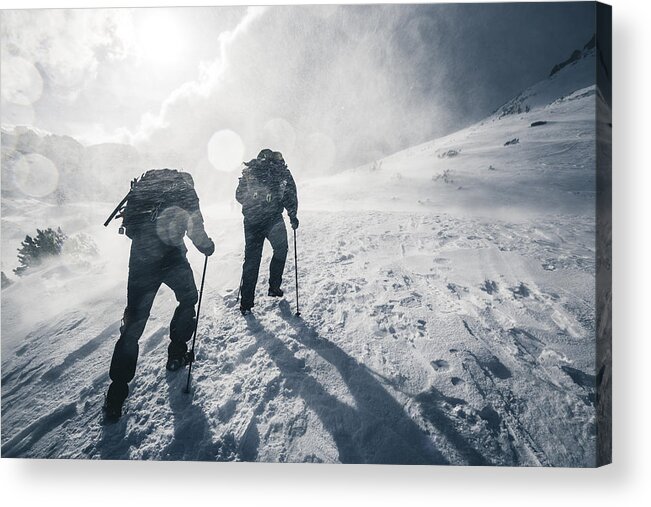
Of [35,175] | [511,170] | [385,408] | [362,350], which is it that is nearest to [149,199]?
[362,350]

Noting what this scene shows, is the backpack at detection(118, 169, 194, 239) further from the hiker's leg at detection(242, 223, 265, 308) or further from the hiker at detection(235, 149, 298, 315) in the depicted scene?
the hiker's leg at detection(242, 223, 265, 308)

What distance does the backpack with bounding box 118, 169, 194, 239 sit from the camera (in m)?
2.51

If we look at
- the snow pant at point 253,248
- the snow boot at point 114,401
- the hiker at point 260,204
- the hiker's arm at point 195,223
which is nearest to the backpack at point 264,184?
the hiker at point 260,204

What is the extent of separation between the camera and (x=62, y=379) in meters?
3.07

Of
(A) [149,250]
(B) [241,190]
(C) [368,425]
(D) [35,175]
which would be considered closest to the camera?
(C) [368,425]

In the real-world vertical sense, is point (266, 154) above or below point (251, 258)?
above

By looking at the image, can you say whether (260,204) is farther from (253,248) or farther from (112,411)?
(112,411)

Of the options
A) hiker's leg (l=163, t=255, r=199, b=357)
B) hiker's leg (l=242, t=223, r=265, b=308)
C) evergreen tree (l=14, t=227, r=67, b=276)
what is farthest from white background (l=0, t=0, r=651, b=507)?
evergreen tree (l=14, t=227, r=67, b=276)

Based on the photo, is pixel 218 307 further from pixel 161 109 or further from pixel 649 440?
pixel 649 440

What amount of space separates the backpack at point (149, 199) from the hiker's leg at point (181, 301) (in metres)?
0.46

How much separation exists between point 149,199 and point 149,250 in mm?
482

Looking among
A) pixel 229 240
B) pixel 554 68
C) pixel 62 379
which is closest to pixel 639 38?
pixel 554 68

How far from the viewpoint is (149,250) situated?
8.32 feet

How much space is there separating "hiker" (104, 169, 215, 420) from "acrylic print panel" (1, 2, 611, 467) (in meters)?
0.02
